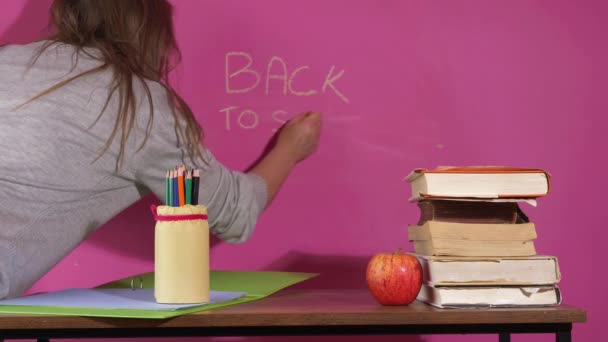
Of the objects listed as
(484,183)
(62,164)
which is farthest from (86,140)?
(484,183)

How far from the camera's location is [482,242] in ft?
3.86

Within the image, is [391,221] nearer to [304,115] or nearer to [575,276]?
[304,115]

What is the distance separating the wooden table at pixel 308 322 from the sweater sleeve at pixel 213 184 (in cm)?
28

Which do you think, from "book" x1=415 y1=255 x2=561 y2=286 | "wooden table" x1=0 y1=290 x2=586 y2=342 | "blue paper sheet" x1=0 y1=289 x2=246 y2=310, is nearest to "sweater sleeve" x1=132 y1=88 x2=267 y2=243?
"blue paper sheet" x1=0 y1=289 x2=246 y2=310

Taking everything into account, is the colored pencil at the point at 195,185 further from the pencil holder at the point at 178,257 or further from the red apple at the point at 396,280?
the red apple at the point at 396,280

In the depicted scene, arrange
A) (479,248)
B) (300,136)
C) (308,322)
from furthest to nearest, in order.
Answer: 1. (300,136)
2. (479,248)
3. (308,322)

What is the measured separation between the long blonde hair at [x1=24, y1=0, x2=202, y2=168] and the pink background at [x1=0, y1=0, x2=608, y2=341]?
0.25m

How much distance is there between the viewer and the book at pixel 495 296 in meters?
1.13

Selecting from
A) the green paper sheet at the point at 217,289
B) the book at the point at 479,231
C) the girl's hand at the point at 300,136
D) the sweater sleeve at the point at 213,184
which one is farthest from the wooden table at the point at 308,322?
the girl's hand at the point at 300,136

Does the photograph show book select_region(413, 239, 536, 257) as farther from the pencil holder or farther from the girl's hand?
the girl's hand

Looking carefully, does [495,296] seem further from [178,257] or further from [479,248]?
[178,257]

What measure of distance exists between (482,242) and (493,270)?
47mm

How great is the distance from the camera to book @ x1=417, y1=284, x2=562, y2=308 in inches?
44.4

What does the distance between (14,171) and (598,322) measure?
1210mm
